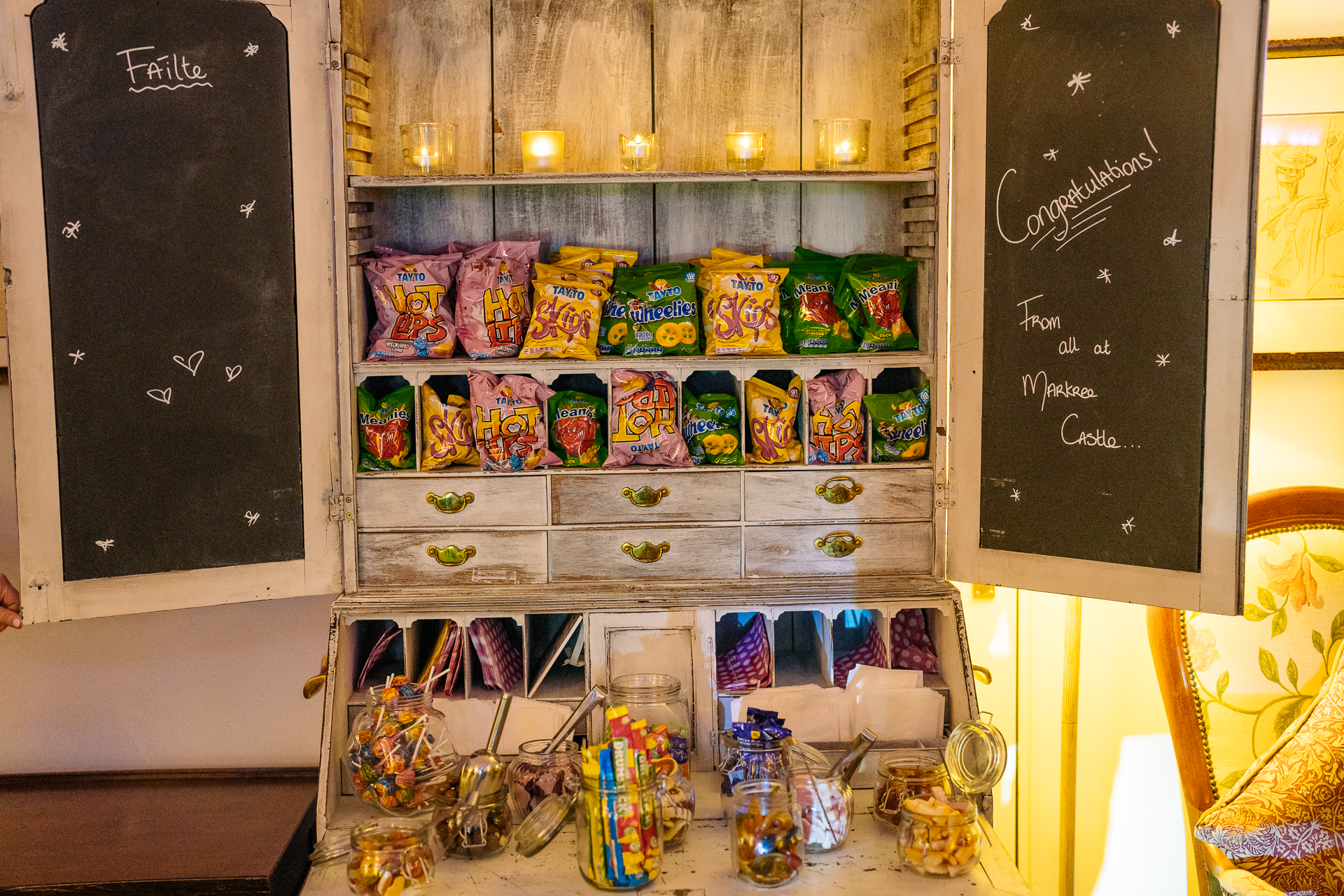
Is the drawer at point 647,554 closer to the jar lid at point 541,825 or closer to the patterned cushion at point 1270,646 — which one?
the jar lid at point 541,825

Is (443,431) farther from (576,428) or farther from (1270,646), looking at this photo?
(1270,646)

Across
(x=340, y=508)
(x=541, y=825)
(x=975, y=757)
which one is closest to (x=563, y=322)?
(x=340, y=508)

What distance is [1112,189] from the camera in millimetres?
1562

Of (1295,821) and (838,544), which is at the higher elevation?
(838,544)

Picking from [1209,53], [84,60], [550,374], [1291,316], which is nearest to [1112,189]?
[1209,53]

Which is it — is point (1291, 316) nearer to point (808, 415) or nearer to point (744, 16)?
point (808, 415)

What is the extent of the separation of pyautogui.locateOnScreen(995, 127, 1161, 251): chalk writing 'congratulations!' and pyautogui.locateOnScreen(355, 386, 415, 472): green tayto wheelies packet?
1.14m

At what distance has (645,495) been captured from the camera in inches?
73.7

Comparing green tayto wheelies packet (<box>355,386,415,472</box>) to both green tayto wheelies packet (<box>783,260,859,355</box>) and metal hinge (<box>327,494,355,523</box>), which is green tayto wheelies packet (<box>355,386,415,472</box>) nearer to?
metal hinge (<box>327,494,355,523</box>)

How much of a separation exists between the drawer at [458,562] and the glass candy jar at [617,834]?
1.64 feet

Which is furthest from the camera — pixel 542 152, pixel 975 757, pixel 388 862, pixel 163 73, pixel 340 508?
pixel 542 152

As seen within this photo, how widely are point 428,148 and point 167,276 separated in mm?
546

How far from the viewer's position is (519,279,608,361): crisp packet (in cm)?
187

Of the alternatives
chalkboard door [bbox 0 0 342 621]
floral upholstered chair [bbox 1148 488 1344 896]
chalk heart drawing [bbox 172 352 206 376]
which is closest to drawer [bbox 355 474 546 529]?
chalkboard door [bbox 0 0 342 621]
